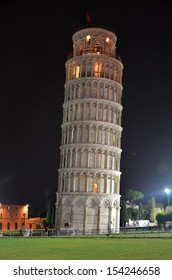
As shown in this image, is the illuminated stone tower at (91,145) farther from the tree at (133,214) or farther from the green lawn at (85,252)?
the green lawn at (85,252)

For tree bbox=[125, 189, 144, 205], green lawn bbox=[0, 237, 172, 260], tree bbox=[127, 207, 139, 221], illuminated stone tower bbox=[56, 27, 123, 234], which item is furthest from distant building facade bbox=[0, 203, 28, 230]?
green lawn bbox=[0, 237, 172, 260]

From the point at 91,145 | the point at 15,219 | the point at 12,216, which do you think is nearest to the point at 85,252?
the point at 91,145

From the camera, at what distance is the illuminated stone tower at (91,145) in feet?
257

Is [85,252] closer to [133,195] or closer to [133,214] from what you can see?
[133,214]

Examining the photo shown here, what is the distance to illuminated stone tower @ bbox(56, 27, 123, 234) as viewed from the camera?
7838cm

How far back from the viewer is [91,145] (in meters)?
79.7

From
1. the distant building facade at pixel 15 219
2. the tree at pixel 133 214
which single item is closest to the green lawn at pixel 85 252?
the distant building facade at pixel 15 219
